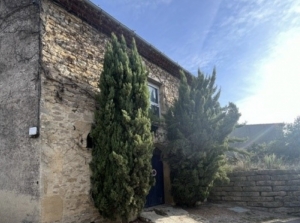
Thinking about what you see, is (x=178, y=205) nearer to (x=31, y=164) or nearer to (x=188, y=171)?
(x=188, y=171)

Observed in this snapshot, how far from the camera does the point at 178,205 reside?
8617 mm

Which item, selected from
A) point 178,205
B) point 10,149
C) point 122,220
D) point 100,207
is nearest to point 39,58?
point 10,149

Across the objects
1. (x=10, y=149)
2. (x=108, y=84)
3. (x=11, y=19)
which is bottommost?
(x=10, y=149)

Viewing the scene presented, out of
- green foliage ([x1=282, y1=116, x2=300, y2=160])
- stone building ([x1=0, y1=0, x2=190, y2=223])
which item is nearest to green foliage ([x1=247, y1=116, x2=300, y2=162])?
green foliage ([x1=282, y1=116, x2=300, y2=160])

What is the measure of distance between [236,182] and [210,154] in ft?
8.59

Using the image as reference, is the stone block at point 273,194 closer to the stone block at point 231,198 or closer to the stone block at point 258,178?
the stone block at point 258,178

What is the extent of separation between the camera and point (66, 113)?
618 centimetres

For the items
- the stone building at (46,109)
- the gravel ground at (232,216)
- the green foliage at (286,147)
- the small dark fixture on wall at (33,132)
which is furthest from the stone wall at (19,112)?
the green foliage at (286,147)

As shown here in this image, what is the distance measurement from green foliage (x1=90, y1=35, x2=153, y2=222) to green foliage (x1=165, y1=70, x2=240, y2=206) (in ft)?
→ 6.66

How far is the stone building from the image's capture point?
18.0 feet

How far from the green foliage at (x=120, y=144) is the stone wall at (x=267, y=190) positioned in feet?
16.1

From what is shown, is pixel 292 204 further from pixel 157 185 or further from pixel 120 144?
pixel 120 144

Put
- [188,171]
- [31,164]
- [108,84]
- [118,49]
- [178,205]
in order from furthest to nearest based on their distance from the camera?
1. [178,205]
2. [188,171]
3. [118,49]
4. [108,84]
5. [31,164]

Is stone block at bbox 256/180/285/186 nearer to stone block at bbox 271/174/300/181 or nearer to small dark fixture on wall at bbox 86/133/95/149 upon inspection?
stone block at bbox 271/174/300/181
